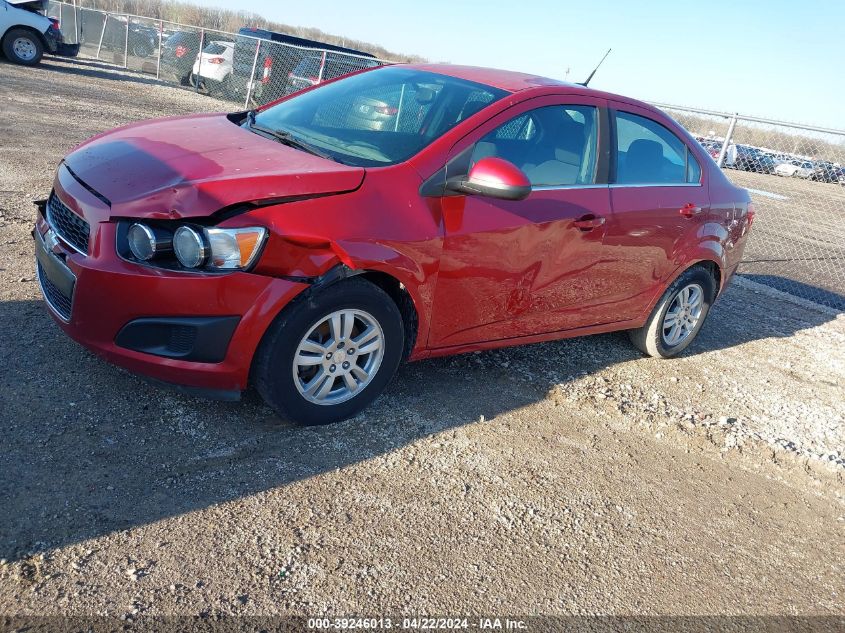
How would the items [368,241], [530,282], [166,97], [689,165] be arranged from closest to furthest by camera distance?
[368,241], [530,282], [689,165], [166,97]

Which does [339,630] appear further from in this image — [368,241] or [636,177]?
[636,177]

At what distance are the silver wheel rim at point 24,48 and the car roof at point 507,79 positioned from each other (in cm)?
1625

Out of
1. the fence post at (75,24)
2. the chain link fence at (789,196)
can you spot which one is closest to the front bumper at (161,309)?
the chain link fence at (789,196)

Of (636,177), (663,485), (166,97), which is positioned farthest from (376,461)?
(166,97)

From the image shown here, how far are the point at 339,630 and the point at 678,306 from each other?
12.4 feet

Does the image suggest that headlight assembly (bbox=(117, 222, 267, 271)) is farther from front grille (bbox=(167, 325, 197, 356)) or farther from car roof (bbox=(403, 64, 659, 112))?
car roof (bbox=(403, 64, 659, 112))

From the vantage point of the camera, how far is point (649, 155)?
4.71m

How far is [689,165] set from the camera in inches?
199

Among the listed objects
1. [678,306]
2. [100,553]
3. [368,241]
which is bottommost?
[100,553]

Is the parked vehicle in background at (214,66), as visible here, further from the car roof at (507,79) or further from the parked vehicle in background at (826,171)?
the car roof at (507,79)

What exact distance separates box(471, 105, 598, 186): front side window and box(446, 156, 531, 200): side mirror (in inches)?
7.2

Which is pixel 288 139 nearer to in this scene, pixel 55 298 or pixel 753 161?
pixel 55 298

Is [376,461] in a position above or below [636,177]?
below

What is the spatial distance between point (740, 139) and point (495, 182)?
9592 millimetres
